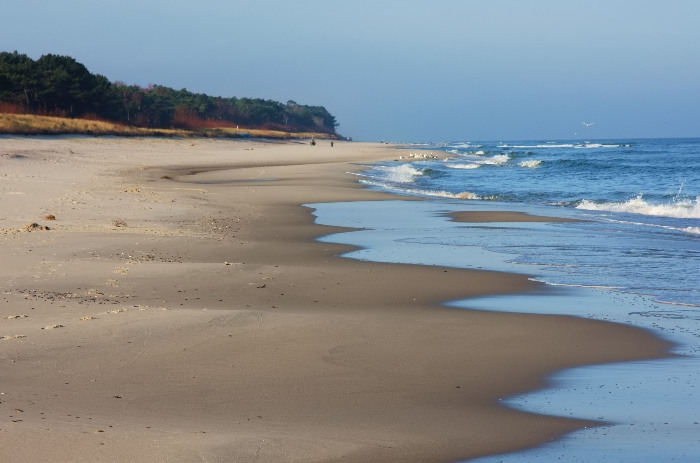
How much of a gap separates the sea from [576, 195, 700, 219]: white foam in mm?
52

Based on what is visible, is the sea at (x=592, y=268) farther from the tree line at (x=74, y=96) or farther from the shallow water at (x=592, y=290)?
the tree line at (x=74, y=96)

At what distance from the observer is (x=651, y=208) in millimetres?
22312

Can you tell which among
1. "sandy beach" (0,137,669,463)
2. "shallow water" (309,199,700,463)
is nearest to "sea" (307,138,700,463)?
"shallow water" (309,199,700,463)

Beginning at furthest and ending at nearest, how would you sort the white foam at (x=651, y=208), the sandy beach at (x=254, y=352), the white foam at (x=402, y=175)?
the white foam at (x=402, y=175), the white foam at (x=651, y=208), the sandy beach at (x=254, y=352)

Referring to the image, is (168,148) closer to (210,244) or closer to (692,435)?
(210,244)

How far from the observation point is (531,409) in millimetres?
5383

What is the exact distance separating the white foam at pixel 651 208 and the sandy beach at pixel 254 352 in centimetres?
1179

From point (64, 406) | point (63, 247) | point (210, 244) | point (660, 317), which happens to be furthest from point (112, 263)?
point (660, 317)

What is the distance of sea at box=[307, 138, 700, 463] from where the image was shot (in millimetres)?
4969

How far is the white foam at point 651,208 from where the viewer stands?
69.2 feet

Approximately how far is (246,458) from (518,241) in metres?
11.0

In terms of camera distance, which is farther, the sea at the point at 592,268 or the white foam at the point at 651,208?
the white foam at the point at 651,208

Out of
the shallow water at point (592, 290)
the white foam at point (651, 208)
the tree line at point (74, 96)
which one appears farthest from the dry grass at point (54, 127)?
the white foam at point (651, 208)

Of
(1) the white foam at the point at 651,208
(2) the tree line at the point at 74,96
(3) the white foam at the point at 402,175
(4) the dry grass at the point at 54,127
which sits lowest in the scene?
(3) the white foam at the point at 402,175
